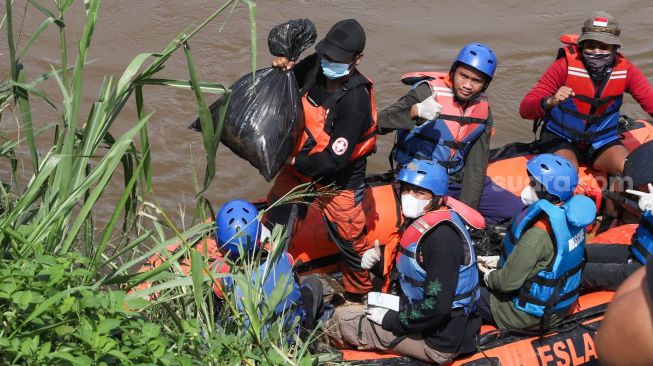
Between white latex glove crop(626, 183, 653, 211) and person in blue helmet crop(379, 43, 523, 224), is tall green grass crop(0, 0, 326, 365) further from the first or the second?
white latex glove crop(626, 183, 653, 211)

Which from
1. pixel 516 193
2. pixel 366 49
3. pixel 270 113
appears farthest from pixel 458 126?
pixel 366 49

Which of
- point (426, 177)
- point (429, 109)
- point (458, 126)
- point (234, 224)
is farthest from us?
point (458, 126)

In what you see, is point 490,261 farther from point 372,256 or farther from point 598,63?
point 598,63

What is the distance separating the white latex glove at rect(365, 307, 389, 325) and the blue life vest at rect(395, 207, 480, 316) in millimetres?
192

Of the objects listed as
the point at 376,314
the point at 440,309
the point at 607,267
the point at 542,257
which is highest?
the point at 542,257

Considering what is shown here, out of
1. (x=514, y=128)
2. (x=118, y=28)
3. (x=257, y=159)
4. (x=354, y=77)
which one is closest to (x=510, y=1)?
(x=514, y=128)

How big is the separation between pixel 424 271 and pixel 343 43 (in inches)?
52.5

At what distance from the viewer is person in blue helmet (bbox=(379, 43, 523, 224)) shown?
5.28 metres

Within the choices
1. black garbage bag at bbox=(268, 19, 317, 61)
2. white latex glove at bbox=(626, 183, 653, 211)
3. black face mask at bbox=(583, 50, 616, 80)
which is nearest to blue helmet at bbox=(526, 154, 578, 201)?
white latex glove at bbox=(626, 183, 653, 211)

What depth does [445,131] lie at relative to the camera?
17.9 feet

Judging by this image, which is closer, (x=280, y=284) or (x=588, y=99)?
(x=280, y=284)

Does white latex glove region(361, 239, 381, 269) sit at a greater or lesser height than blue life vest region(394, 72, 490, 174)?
lesser

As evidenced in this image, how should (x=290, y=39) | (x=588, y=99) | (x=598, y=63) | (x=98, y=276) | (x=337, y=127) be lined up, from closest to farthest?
1. (x=98, y=276)
2. (x=290, y=39)
3. (x=337, y=127)
4. (x=598, y=63)
5. (x=588, y=99)

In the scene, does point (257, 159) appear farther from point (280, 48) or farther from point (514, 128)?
point (514, 128)
